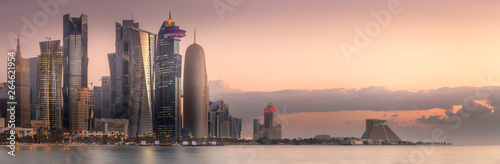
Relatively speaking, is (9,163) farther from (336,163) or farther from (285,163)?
(336,163)

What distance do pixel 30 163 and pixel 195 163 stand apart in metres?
47.7

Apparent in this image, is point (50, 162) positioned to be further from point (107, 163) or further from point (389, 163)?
point (389, 163)

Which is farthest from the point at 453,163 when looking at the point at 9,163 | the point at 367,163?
the point at 9,163

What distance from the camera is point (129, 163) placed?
153 m

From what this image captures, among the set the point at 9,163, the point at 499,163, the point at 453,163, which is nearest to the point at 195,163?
the point at 9,163

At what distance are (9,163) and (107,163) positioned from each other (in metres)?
28.1

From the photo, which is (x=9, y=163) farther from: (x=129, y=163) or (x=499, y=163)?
(x=499, y=163)

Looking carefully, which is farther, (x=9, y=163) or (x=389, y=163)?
(x=389, y=163)

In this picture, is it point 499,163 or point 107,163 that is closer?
point 107,163

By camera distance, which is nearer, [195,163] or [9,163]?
[9,163]

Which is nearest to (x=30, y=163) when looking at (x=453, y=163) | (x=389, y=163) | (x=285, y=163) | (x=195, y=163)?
(x=195, y=163)

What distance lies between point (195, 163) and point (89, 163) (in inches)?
1232

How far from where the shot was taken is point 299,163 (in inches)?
6284

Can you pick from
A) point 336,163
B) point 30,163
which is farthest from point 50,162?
point 336,163
